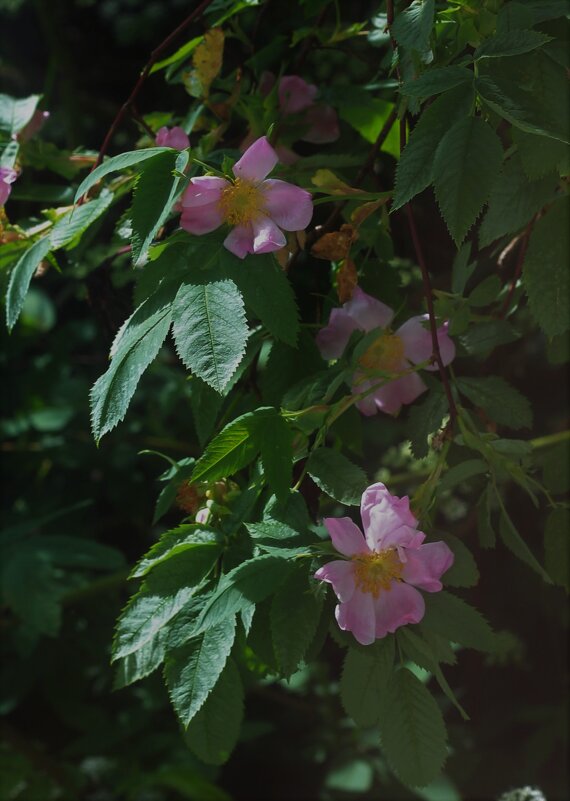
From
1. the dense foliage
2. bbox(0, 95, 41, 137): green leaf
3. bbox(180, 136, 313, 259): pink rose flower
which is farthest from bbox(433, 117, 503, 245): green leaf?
bbox(0, 95, 41, 137): green leaf

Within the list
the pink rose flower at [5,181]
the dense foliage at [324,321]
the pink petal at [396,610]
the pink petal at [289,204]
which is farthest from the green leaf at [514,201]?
the pink rose flower at [5,181]

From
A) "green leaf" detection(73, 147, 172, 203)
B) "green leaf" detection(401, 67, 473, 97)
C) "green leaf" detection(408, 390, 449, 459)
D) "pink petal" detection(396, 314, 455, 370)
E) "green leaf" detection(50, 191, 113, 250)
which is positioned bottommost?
"green leaf" detection(408, 390, 449, 459)

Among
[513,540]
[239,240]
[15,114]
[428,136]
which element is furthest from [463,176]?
[15,114]

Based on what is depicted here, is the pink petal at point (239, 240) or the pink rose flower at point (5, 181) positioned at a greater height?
the pink rose flower at point (5, 181)

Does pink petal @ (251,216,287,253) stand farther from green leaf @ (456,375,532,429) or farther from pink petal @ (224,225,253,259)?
green leaf @ (456,375,532,429)

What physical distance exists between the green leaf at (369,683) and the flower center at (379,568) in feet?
0.14

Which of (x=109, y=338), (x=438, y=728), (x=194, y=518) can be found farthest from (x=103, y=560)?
(x=438, y=728)

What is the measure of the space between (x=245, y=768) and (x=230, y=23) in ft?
3.48

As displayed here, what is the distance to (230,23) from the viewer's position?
0.83 metres

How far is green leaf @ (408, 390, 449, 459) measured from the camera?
655mm

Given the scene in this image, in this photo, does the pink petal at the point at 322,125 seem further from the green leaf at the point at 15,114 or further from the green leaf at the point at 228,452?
the green leaf at the point at 228,452

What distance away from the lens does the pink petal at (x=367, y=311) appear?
67 centimetres

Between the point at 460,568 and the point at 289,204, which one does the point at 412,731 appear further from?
the point at 289,204

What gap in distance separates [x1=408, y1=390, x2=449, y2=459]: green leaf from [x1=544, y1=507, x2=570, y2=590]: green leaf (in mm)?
113
